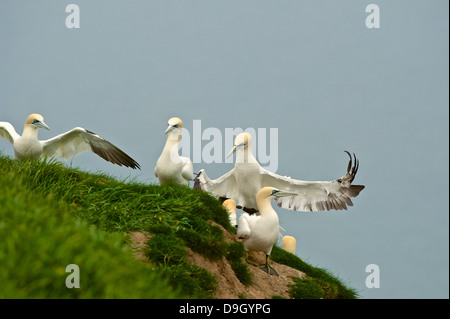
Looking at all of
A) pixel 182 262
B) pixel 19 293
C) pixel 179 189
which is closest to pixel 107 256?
pixel 19 293

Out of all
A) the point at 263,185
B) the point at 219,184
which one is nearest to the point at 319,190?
the point at 263,185

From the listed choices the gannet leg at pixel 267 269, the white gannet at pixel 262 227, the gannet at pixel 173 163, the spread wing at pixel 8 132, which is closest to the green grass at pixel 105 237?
the white gannet at pixel 262 227

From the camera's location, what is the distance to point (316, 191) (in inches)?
474

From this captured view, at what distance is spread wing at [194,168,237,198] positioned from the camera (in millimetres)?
12062

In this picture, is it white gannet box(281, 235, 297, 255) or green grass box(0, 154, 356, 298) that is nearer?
green grass box(0, 154, 356, 298)

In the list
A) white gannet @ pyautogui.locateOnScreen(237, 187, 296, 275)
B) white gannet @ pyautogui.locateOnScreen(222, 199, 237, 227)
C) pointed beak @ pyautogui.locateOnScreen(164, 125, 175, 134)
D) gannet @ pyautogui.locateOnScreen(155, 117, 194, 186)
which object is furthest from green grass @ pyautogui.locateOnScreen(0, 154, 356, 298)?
pointed beak @ pyautogui.locateOnScreen(164, 125, 175, 134)

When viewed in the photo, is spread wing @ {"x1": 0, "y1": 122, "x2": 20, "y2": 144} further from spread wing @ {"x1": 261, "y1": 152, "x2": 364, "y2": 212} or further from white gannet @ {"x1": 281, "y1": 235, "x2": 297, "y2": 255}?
white gannet @ {"x1": 281, "y1": 235, "x2": 297, "y2": 255}

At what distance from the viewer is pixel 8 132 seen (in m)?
12.2

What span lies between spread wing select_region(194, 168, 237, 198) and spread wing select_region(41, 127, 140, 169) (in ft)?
5.77

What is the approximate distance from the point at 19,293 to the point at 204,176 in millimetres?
8167

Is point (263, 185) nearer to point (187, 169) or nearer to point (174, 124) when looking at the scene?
point (187, 169)

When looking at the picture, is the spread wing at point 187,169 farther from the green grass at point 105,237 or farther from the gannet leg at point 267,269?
the gannet leg at point 267,269

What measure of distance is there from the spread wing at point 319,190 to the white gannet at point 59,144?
12.1 ft
